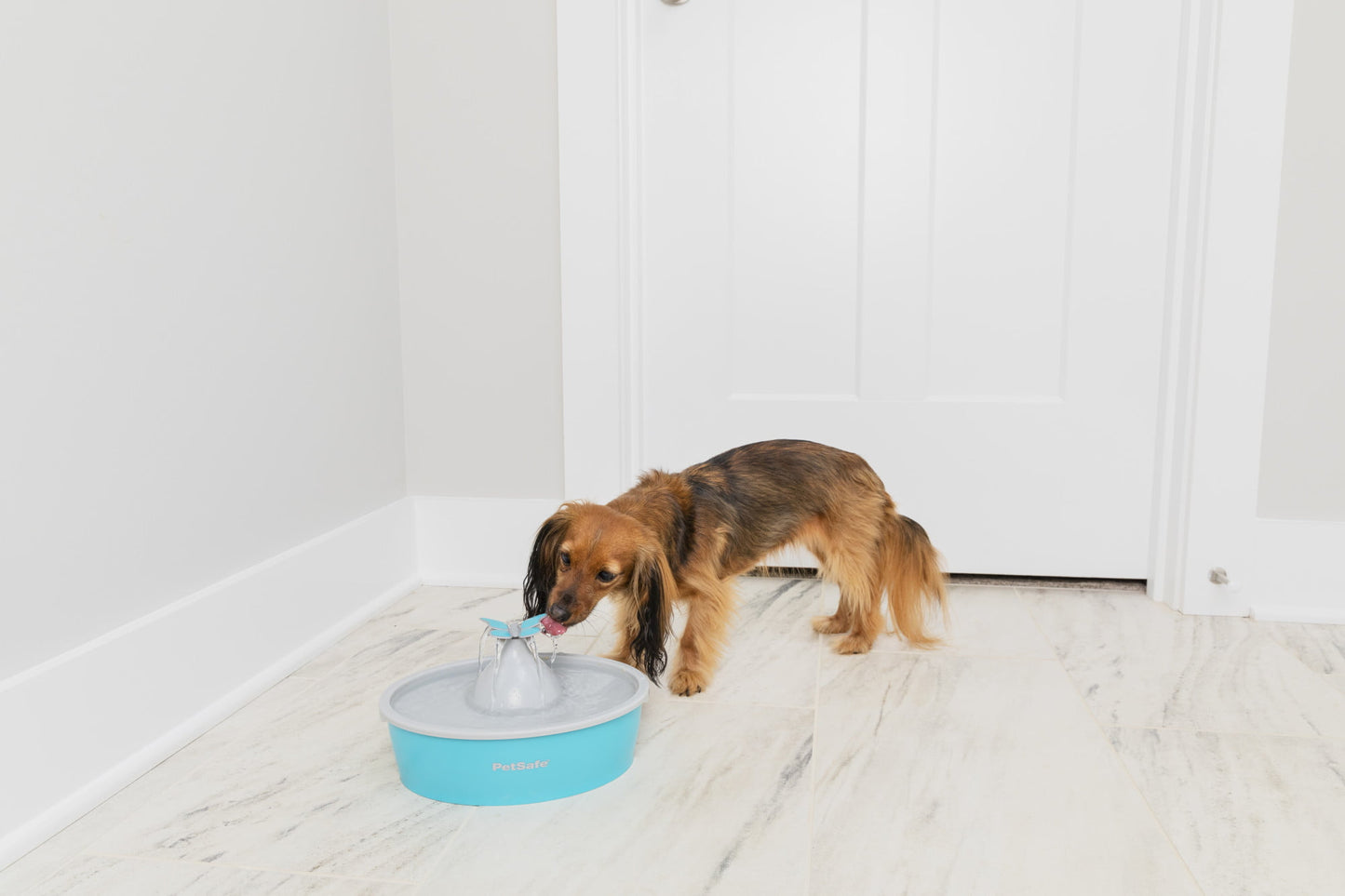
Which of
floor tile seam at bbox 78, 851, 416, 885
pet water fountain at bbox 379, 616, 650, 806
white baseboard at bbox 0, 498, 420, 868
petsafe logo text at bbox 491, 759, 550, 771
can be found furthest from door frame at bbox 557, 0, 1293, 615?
floor tile seam at bbox 78, 851, 416, 885

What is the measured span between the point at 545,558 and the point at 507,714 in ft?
0.93

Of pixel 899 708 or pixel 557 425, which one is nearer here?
pixel 899 708

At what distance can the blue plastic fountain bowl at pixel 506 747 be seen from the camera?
1245 mm

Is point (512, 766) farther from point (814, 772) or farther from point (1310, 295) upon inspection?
point (1310, 295)

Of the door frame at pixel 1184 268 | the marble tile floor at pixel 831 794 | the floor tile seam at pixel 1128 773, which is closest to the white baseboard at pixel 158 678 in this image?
the marble tile floor at pixel 831 794

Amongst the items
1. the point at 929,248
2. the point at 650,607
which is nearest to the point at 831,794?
the point at 650,607

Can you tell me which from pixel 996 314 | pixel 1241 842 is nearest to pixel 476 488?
pixel 996 314

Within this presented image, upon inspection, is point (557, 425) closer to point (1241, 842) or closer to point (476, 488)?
point (476, 488)

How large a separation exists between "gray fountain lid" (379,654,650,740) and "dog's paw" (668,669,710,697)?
208 mm

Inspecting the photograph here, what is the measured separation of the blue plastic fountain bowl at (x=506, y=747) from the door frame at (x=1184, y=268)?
3.18 ft

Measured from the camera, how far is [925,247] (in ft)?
7.21

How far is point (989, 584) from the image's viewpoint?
7.48ft

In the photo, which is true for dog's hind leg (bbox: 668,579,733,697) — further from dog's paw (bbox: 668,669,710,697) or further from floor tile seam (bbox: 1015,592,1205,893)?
floor tile seam (bbox: 1015,592,1205,893)

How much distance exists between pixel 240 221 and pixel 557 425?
85 centimetres
